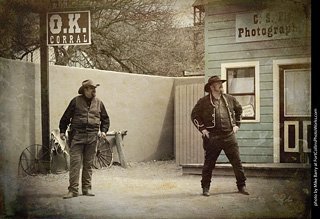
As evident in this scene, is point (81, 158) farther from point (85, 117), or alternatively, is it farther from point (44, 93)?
point (44, 93)

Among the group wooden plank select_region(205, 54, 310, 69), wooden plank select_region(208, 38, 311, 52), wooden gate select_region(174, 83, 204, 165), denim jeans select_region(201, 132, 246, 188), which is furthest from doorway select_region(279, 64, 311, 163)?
wooden gate select_region(174, 83, 204, 165)

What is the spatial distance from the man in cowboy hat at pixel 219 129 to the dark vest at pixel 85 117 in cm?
148

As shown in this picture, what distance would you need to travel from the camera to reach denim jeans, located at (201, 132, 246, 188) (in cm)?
632

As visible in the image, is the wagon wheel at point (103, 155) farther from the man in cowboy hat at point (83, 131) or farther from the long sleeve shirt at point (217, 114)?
the long sleeve shirt at point (217, 114)

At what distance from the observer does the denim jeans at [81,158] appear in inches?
261

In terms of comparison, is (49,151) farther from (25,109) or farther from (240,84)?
(240,84)

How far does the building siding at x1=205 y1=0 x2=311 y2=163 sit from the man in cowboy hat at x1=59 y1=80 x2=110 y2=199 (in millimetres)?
1922

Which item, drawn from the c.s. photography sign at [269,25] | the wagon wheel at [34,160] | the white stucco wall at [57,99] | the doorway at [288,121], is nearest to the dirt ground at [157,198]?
the wagon wheel at [34,160]

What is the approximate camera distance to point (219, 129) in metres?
6.32

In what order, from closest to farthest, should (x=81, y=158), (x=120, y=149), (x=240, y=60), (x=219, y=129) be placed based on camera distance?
(x=219, y=129)
(x=240, y=60)
(x=81, y=158)
(x=120, y=149)

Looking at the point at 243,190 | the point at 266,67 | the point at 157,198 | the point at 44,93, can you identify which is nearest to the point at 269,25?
the point at 266,67

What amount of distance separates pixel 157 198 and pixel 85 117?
5.32 feet

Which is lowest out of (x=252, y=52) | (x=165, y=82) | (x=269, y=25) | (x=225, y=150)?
(x=225, y=150)

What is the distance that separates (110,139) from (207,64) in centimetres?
211
